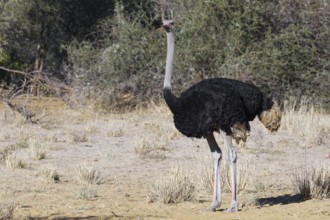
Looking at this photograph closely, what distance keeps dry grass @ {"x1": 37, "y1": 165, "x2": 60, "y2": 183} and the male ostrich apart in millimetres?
2575

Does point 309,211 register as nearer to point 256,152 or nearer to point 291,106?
point 256,152

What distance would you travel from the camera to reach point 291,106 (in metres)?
16.7

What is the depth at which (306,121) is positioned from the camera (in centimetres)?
1466

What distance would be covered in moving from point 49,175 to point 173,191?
2141 millimetres

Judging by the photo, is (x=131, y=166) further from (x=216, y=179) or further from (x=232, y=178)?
(x=232, y=178)

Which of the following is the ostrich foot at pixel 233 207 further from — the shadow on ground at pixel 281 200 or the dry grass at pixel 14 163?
the dry grass at pixel 14 163

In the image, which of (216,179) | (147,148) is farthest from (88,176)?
(147,148)

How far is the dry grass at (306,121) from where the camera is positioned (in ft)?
44.6

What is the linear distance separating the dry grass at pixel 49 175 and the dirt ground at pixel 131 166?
0.07m

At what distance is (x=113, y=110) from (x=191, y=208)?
1062 cm

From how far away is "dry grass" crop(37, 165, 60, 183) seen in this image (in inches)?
384

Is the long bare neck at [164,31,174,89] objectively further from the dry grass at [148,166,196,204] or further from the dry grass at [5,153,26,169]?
the dry grass at [5,153,26,169]

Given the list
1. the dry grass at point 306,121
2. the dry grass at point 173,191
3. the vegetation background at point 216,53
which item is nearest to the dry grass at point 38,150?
the dry grass at point 173,191

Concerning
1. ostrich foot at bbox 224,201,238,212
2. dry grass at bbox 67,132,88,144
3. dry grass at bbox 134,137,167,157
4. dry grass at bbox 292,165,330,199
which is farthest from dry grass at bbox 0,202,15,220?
dry grass at bbox 67,132,88,144
